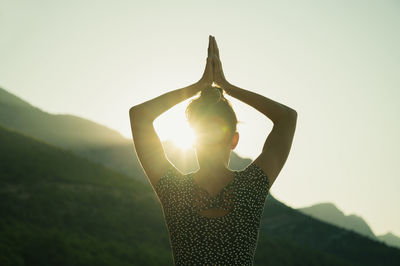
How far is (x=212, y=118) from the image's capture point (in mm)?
1514

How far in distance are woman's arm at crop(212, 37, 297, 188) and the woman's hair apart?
0.23 meters

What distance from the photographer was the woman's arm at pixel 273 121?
169 centimetres

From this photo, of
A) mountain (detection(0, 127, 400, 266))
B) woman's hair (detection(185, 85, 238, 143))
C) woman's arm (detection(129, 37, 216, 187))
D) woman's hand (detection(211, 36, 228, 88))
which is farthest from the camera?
mountain (detection(0, 127, 400, 266))

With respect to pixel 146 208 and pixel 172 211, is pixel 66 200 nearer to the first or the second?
pixel 146 208

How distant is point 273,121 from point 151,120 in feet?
2.05

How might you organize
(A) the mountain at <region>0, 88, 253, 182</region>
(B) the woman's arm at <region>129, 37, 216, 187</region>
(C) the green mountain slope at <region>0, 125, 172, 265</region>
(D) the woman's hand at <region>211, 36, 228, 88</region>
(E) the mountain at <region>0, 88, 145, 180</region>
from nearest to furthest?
1. (B) the woman's arm at <region>129, 37, 216, 187</region>
2. (D) the woman's hand at <region>211, 36, 228, 88</region>
3. (C) the green mountain slope at <region>0, 125, 172, 265</region>
4. (A) the mountain at <region>0, 88, 253, 182</region>
5. (E) the mountain at <region>0, 88, 145, 180</region>

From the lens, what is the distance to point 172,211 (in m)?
1.58

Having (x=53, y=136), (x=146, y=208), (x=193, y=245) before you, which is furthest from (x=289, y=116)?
(x=53, y=136)

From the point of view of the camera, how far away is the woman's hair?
1.52 metres

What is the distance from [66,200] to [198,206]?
3377 cm

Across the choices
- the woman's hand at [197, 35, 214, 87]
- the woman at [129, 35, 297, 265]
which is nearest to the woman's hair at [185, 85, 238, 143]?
the woman at [129, 35, 297, 265]

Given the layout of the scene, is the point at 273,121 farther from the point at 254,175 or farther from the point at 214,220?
the point at 214,220

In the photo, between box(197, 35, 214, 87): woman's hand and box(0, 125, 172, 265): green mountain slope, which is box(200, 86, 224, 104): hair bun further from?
box(0, 125, 172, 265): green mountain slope

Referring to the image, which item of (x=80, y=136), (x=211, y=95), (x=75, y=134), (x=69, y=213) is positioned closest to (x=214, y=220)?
(x=211, y=95)
